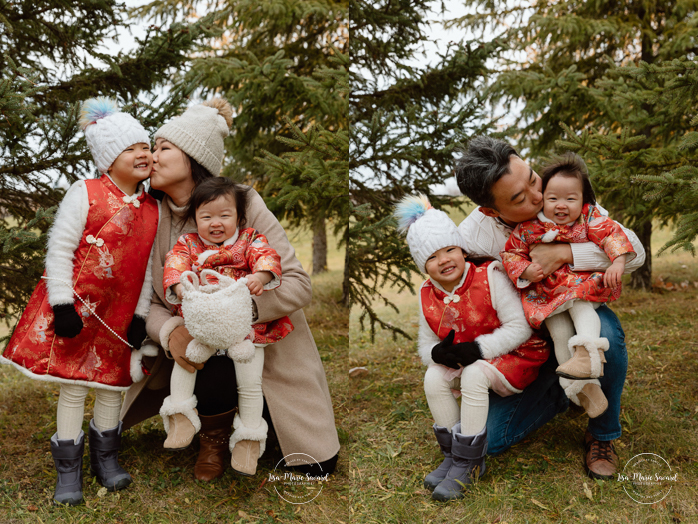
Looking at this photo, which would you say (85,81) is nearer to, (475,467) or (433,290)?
(433,290)

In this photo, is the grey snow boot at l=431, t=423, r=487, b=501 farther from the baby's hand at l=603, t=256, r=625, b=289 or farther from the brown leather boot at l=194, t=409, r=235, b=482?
the brown leather boot at l=194, t=409, r=235, b=482

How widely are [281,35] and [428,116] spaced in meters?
2.64

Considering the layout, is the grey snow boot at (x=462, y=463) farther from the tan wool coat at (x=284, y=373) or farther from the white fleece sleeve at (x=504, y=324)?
the tan wool coat at (x=284, y=373)

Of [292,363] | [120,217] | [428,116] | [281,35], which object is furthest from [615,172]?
[281,35]

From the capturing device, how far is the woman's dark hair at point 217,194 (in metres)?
2.32

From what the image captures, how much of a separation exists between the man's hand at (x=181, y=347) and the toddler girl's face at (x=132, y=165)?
0.73 m

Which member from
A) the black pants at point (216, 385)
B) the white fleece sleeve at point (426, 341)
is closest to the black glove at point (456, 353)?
the white fleece sleeve at point (426, 341)

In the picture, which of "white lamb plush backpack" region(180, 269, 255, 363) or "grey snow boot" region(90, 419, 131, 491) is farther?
"grey snow boot" region(90, 419, 131, 491)

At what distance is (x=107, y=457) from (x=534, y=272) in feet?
7.05

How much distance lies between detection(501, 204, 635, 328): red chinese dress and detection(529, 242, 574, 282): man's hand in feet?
0.09

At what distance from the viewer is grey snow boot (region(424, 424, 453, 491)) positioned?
2.33m

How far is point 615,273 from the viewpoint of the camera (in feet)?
7.03

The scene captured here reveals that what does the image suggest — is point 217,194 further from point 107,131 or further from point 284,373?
point 284,373

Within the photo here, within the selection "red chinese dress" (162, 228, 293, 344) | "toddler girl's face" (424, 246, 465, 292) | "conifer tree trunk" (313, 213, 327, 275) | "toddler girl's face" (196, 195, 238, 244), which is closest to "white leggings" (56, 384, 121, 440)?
"red chinese dress" (162, 228, 293, 344)
